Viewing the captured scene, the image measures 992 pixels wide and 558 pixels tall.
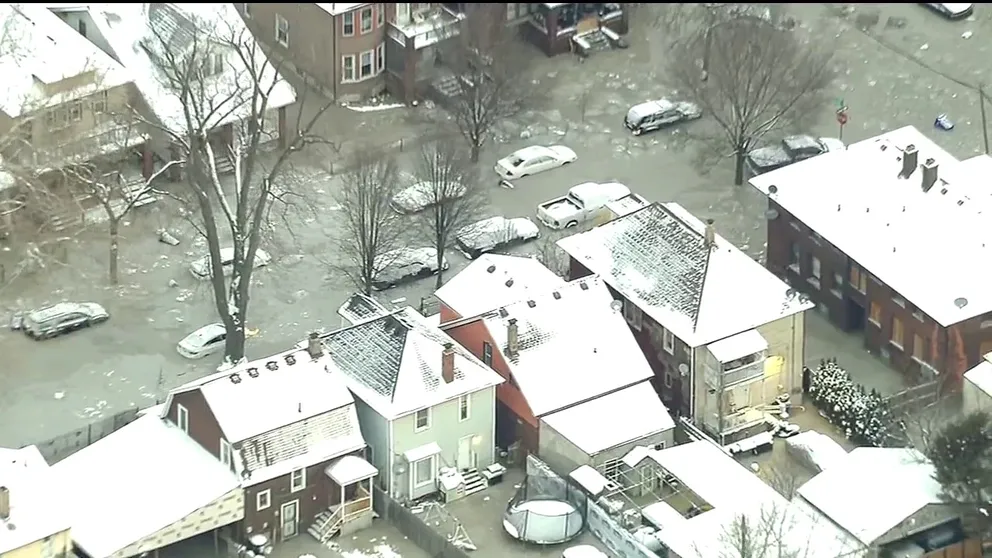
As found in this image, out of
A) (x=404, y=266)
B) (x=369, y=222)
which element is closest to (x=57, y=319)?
(x=369, y=222)

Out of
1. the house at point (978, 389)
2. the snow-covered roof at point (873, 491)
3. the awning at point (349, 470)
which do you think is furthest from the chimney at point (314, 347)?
the house at point (978, 389)

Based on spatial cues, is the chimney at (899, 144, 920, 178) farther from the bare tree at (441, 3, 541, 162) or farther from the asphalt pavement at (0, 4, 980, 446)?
the bare tree at (441, 3, 541, 162)

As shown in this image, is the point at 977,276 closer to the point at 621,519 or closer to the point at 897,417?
the point at 897,417

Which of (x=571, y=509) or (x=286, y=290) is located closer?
(x=571, y=509)

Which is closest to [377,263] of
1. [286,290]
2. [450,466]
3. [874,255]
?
[286,290]

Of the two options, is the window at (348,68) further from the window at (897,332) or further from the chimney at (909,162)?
the window at (897,332)

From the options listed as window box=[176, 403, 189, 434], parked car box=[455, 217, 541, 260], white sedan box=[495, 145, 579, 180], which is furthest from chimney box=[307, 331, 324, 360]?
white sedan box=[495, 145, 579, 180]
